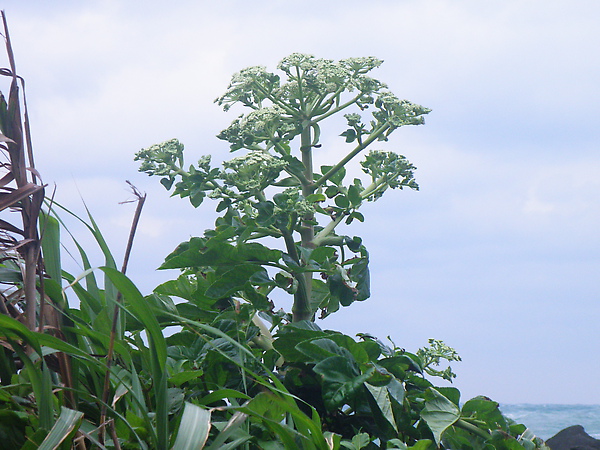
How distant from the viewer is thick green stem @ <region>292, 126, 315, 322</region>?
55.2 inches

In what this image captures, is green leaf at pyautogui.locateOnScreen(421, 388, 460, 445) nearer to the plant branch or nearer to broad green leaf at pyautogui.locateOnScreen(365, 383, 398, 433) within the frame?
broad green leaf at pyautogui.locateOnScreen(365, 383, 398, 433)

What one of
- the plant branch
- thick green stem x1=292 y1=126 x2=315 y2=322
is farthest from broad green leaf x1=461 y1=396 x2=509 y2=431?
the plant branch

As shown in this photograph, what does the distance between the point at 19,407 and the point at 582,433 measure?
1988mm

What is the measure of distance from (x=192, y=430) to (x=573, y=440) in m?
1.80

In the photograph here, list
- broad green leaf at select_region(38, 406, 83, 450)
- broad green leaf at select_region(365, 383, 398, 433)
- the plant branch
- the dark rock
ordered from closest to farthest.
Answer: broad green leaf at select_region(38, 406, 83, 450), broad green leaf at select_region(365, 383, 398, 433), the plant branch, the dark rock

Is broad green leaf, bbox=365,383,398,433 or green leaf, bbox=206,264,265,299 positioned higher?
green leaf, bbox=206,264,265,299

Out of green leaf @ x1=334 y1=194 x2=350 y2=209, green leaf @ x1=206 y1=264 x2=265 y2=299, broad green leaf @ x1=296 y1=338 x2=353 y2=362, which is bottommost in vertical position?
broad green leaf @ x1=296 y1=338 x2=353 y2=362

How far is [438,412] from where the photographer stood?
3.90ft

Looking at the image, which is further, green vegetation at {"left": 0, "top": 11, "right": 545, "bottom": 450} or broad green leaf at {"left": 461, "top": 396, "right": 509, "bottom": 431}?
broad green leaf at {"left": 461, "top": 396, "right": 509, "bottom": 431}

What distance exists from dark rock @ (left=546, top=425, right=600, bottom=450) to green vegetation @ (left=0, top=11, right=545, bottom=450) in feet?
2.31

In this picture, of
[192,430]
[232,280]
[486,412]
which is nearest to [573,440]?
[486,412]

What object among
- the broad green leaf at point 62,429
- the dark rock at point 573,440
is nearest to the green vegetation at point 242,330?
the broad green leaf at point 62,429

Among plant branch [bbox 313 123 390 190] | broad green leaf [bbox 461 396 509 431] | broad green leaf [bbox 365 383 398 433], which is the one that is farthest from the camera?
plant branch [bbox 313 123 390 190]

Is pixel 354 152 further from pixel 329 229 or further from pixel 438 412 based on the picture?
pixel 438 412
